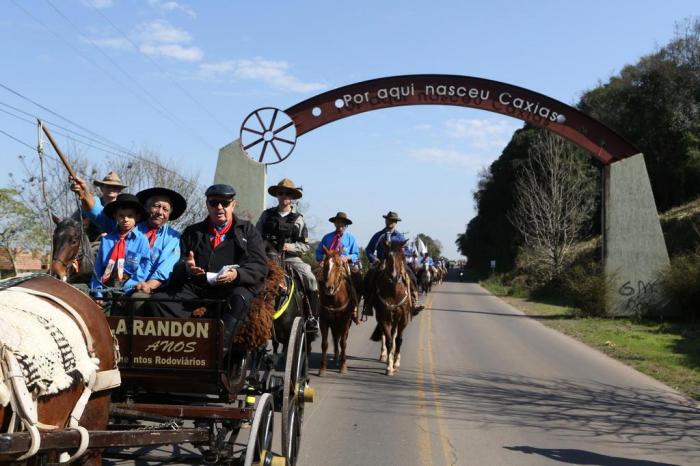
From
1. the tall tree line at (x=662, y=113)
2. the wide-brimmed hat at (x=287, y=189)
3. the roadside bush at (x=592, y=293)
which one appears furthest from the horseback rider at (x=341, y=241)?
the tall tree line at (x=662, y=113)

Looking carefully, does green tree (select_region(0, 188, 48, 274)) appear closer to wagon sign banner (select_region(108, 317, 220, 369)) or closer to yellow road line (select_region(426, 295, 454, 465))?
yellow road line (select_region(426, 295, 454, 465))

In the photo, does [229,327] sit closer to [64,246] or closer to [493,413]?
[64,246]

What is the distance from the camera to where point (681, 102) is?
46.9 metres

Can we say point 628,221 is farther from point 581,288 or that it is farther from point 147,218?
point 147,218

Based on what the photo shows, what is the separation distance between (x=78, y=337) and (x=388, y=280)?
30.8ft

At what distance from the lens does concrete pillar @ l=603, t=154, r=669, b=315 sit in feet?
74.0

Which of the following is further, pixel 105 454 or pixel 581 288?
pixel 581 288

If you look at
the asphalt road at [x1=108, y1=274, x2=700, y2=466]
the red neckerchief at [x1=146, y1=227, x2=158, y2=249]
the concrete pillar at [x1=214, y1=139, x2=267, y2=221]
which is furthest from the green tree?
the red neckerchief at [x1=146, y1=227, x2=158, y2=249]

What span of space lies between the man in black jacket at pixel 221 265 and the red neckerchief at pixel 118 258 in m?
0.37

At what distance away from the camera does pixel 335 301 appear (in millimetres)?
12289

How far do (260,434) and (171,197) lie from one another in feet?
7.48

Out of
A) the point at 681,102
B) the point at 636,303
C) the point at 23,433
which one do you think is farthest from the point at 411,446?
the point at 681,102

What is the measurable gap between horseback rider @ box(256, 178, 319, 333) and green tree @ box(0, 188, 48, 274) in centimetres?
2246

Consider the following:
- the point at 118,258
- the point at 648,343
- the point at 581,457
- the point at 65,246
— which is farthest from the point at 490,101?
the point at 65,246
